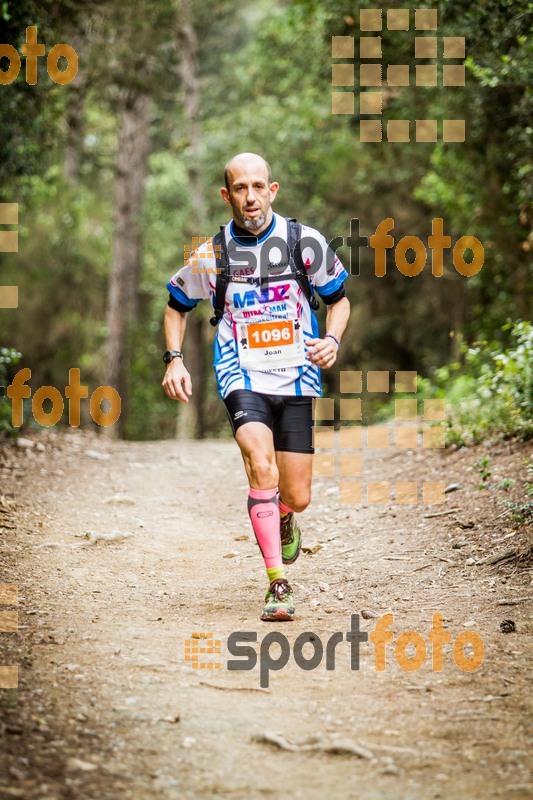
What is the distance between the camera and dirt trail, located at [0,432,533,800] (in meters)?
3.07

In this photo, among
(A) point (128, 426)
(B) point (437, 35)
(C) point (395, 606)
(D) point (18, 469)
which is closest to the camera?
(C) point (395, 606)

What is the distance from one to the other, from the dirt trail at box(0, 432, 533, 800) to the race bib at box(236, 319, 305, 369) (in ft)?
4.76

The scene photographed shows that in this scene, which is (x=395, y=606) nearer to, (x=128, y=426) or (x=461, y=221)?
(x=461, y=221)

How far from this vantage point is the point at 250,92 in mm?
25141

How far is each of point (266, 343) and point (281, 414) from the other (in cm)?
44

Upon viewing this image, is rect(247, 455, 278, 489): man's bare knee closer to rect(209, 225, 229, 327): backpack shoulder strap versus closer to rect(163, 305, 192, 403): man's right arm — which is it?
rect(163, 305, 192, 403): man's right arm

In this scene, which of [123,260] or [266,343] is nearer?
[266,343]

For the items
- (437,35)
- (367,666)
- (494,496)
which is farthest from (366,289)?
(367,666)

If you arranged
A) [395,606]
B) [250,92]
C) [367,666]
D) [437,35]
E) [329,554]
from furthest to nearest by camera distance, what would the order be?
[250,92], [437,35], [329,554], [395,606], [367,666]

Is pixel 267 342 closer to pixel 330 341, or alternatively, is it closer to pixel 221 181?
pixel 330 341

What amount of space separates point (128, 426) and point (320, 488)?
40.5 ft

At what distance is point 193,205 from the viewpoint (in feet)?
75.0

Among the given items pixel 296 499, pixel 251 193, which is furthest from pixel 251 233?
pixel 296 499

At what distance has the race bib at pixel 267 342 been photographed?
204 inches
